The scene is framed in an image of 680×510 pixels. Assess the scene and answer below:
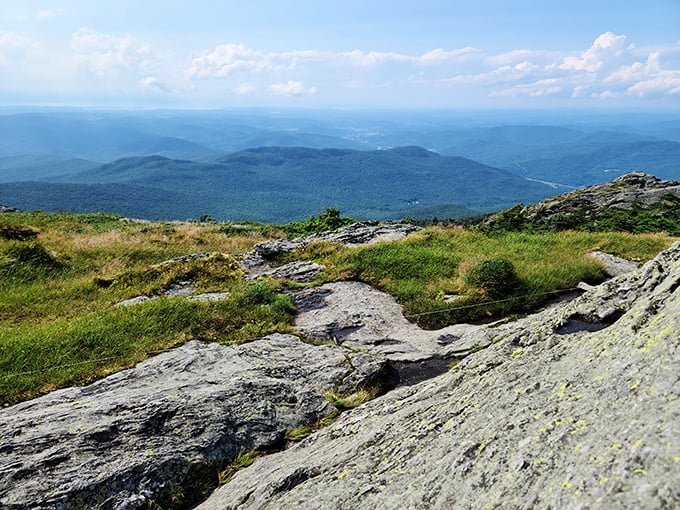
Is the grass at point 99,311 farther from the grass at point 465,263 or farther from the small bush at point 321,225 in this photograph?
the small bush at point 321,225

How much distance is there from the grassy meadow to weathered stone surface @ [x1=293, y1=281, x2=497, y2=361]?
66 cm

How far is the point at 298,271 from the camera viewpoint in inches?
722

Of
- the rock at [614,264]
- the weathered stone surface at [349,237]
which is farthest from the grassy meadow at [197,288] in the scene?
the weathered stone surface at [349,237]

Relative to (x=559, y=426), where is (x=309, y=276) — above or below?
below

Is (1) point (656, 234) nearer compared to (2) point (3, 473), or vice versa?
(2) point (3, 473)

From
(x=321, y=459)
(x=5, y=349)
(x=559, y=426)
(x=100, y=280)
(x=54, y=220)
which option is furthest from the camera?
(x=54, y=220)

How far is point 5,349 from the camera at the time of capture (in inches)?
413

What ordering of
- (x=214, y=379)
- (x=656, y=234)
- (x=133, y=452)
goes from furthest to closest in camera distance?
1. (x=656, y=234)
2. (x=214, y=379)
3. (x=133, y=452)

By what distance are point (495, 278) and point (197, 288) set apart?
11126 mm

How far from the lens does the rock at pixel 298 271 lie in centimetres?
1750

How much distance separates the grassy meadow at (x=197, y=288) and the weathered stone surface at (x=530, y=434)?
19.2 ft

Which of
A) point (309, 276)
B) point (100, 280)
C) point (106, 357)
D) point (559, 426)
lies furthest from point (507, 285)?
point (100, 280)

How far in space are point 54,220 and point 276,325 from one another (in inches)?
1380

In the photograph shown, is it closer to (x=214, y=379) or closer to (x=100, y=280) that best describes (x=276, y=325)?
(x=214, y=379)
